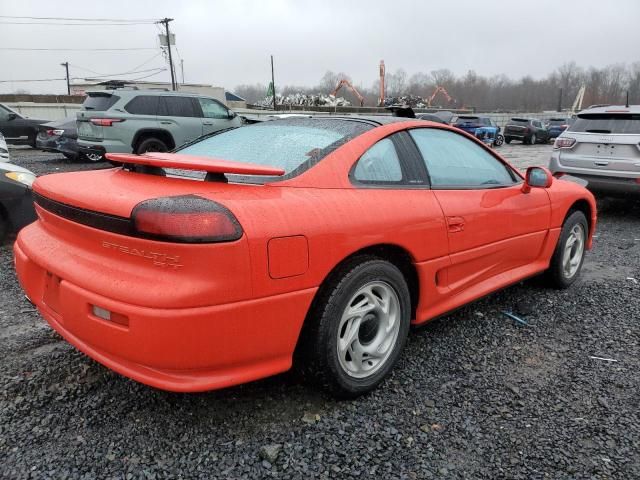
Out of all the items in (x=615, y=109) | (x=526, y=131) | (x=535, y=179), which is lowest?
(x=535, y=179)

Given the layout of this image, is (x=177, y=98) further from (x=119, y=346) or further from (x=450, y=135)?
(x=119, y=346)

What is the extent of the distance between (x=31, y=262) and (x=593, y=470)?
2638mm

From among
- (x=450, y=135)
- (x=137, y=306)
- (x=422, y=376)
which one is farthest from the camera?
(x=450, y=135)

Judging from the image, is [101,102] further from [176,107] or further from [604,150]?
[604,150]

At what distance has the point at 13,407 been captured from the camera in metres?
2.24

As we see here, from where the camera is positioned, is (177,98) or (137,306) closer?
(137,306)

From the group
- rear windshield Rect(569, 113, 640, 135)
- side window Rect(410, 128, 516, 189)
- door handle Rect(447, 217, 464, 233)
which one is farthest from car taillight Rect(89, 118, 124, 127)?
door handle Rect(447, 217, 464, 233)

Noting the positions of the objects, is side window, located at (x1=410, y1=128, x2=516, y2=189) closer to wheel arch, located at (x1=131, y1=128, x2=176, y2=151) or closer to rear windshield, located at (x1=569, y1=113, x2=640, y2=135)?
rear windshield, located at (x1=569, y1=113, x2=640, y2=135)

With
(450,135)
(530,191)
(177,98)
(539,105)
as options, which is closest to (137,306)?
(450,135)

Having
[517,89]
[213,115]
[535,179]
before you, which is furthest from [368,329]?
[517,89]

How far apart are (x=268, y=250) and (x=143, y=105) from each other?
32.7ft

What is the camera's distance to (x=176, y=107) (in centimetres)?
1105

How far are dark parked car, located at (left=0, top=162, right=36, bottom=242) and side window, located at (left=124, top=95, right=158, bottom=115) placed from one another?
6.13 m

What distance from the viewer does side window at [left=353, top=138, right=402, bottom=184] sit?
243 centimetres
